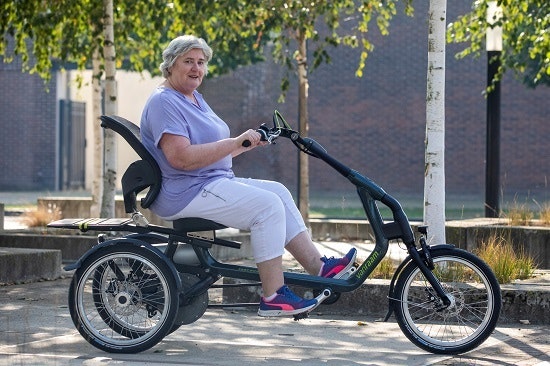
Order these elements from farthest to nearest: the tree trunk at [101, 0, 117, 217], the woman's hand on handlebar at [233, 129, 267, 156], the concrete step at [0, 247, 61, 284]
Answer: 1. the tree trunk at [101, 0, 117, 217]
2. the concrete step at [0, 247, 61, 284]
3. the woman's hand on handlebar at [233, 129, 267, 156]

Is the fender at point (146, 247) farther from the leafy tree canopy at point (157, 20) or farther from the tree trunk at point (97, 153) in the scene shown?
the tree trunk at point (97, 153)

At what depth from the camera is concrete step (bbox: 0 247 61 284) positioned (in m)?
10.4

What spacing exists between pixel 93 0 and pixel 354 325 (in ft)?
25.7

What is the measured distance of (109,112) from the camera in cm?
1492

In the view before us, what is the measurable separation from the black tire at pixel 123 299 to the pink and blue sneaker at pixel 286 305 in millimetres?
471

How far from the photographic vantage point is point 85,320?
6867 millimetres

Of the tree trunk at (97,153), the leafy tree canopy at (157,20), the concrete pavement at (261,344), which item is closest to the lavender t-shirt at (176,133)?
the concrete pavement at (261,344)

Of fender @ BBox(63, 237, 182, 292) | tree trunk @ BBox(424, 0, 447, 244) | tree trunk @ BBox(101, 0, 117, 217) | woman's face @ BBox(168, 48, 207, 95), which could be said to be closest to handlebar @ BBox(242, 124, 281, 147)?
woman's face @ BBox(168, 48, 207, 95)

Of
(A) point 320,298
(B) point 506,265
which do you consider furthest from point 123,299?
(B) point 506,265

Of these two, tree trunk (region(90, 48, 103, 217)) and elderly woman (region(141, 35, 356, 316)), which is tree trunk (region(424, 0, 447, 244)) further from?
tree trunk (region(90, 48, 103, 217))

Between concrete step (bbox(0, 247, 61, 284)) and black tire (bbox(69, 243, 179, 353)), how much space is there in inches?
143

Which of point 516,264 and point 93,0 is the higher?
point 93,0

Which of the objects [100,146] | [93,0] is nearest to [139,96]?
[100,146]

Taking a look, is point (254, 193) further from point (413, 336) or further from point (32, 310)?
point (32, 310)
